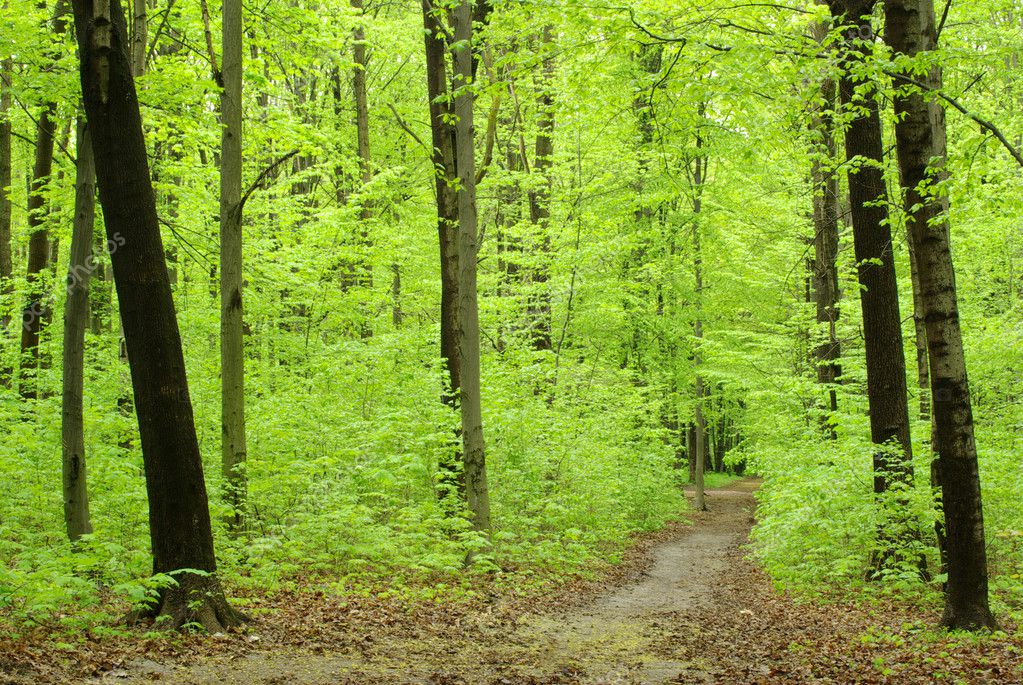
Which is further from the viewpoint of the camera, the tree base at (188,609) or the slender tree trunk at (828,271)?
the slender tree trunk at (828,271)

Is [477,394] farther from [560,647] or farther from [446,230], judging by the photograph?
[560,647]

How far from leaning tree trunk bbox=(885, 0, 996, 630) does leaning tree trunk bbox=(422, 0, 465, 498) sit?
20.0 ft

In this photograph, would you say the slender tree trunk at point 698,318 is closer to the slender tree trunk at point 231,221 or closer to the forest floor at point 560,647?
the forest floor at point 560,647

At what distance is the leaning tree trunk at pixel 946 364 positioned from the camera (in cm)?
721

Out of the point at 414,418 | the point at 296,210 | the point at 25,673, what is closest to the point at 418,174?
the point at 296,210

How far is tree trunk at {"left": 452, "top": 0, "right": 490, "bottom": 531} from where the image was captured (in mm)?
10742

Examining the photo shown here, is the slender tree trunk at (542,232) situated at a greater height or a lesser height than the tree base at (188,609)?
greater

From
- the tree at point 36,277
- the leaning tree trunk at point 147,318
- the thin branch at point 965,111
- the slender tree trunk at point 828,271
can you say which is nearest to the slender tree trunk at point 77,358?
the leaning tree trunk at point 147,318

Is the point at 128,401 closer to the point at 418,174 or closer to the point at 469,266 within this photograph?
the point at 469,266

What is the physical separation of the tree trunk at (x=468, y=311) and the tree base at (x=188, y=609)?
15.2ft

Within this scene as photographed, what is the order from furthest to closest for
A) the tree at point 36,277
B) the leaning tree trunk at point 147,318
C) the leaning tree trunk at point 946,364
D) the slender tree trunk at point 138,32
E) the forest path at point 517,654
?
the tree at point 36,277 → the slender tree trunk at point 138,32 → the leaning tree trunk at point 946,364 → the leaning tree trunk at point 147,318 → the forest path at point 517,654

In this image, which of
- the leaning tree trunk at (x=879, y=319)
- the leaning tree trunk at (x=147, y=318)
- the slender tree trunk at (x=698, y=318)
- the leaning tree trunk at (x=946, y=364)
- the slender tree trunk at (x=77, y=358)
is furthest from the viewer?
the slender tree trunk at (x=698, y=318)

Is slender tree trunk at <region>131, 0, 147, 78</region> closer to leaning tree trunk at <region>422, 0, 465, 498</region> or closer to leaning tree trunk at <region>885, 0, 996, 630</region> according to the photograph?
leaning tree trunk at <region>422, 0, 465, 498</region>

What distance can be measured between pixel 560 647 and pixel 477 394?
409 centimetres
